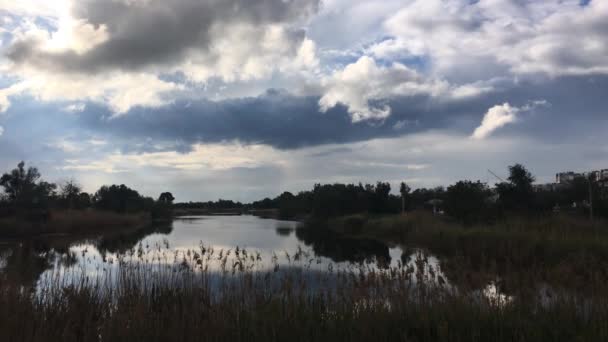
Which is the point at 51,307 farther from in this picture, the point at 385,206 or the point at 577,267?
the point at 385,206

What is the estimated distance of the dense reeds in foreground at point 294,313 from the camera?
525 centimetres

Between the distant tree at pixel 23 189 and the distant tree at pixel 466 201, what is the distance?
34.9m

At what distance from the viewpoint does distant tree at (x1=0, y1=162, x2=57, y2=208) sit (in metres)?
40.4

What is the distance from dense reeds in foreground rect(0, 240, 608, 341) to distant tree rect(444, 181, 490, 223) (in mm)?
21172

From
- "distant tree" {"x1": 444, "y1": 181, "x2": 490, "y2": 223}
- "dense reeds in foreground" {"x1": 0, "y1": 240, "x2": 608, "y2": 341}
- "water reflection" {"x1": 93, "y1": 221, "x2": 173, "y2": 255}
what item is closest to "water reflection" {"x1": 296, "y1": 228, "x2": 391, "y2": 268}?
"distant tree" {"x1": 444, "y1": 181, "x2": 490, "y2": 223}

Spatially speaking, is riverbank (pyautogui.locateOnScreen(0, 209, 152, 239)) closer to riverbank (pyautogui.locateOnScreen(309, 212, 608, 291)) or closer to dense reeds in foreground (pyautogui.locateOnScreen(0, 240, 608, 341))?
riverbank (pyautogui.locateOnScreen(309, 212, 608, 291))

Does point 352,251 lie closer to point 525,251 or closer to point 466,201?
point 466,201

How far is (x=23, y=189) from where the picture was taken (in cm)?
Answer: 4206

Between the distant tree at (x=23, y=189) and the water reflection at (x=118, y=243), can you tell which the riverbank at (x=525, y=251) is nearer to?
the water reflection at (x=118, y=243)

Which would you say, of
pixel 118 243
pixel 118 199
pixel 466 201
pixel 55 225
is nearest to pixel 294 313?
pixel 118 243

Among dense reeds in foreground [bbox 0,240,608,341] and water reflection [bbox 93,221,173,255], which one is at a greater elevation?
dense reeds in foreground [bbox 0,240,608,341]

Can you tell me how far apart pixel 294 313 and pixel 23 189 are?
4434 centimetres

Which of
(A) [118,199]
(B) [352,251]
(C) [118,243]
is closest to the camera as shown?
(B) [352,251]

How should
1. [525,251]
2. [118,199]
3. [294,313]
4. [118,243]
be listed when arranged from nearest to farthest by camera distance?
1. [294,313]
2. [525,251]
3. [118,243]
4. [118,199]
